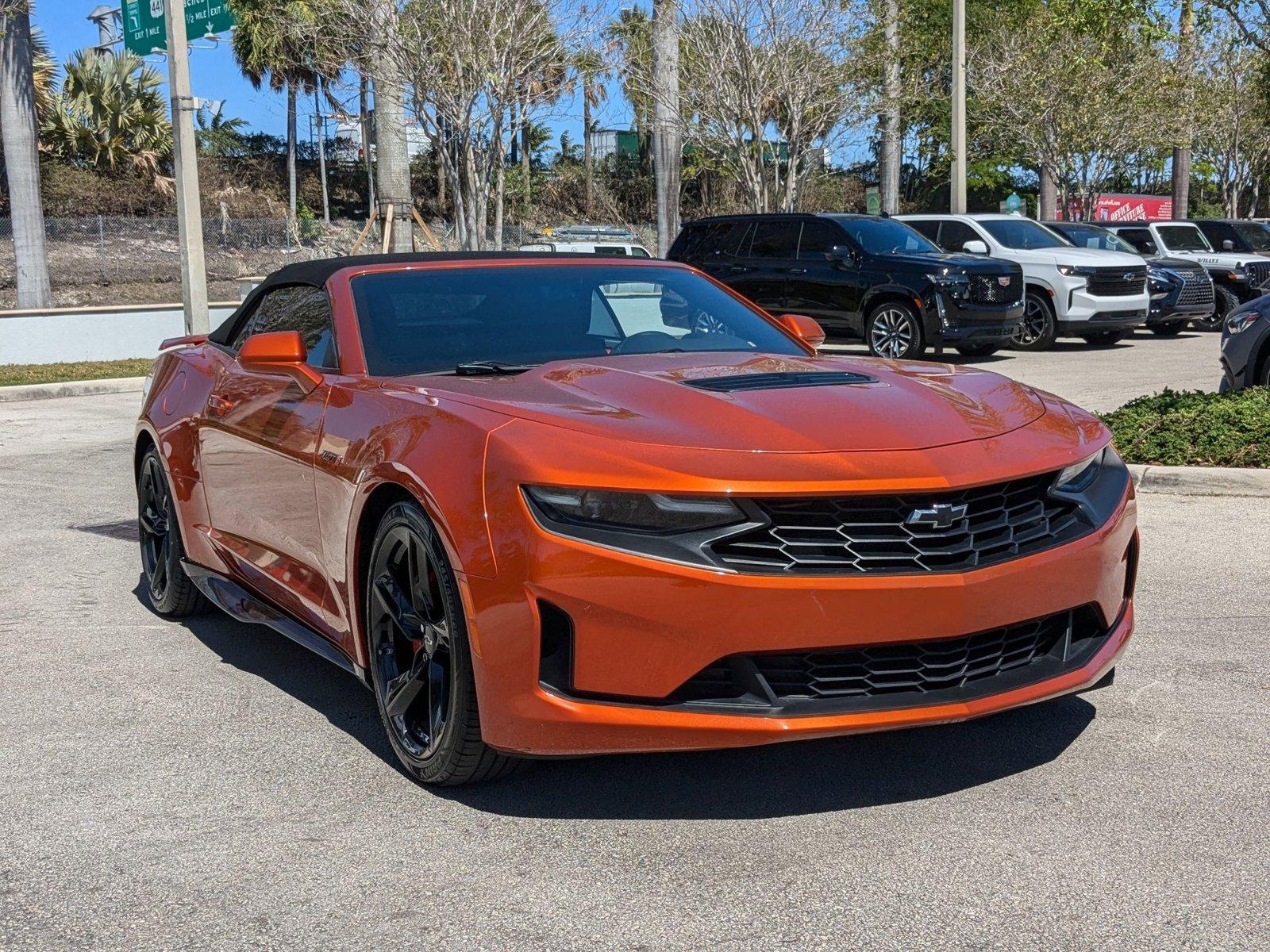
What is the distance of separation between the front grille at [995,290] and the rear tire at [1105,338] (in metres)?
2.71

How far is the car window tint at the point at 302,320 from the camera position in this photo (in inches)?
198

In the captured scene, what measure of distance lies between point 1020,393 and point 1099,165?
33.9m

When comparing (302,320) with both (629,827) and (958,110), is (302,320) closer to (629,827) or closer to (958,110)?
(629,827)

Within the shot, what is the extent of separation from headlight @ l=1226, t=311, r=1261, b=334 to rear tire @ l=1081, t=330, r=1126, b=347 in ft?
32.1

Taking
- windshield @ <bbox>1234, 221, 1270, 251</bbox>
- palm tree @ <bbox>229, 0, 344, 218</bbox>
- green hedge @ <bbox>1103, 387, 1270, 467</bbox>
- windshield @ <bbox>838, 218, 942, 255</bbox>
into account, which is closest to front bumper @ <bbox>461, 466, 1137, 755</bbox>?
green hedge @ <bbox>1103, 387, 1270, 467</bbox>

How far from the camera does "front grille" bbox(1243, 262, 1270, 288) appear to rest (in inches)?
902

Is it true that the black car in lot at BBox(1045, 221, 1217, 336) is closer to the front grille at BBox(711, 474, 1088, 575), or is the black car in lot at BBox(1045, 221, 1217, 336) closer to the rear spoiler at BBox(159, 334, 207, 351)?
the rear spoiler at BBox(159, 334, 207, 351)

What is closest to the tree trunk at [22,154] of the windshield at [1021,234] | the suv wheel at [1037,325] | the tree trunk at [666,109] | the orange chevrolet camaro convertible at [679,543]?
the tree trunk at [666,109]

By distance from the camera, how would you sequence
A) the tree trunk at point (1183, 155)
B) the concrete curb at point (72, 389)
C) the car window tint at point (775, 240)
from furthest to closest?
1. the tree trunk at point (1183, 155)
2. the car window tint at point (775, 240)
3. the concrete curb at point (72, 389)

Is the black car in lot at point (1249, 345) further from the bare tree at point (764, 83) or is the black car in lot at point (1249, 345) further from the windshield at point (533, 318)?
the bare tree at point (764, 83)

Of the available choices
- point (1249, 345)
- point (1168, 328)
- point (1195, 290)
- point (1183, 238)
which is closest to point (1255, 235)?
Answer: point (1183, 238)

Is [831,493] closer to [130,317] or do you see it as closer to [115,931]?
[115,931]

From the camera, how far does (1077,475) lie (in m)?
3.97

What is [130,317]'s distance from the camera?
23.4 metres
